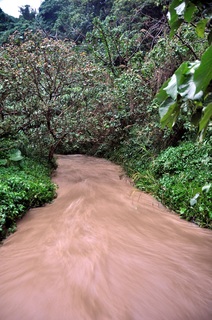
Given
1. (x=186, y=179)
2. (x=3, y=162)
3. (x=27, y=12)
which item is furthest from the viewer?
(x=27, y=12)

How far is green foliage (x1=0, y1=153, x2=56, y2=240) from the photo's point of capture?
3.56 metres

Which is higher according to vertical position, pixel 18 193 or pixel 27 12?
pixel 27 12

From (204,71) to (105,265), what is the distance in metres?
2.24

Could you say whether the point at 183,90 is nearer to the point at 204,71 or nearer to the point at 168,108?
the point at 168,108

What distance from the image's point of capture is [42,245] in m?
3.00

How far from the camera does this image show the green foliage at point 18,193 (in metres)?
3.56

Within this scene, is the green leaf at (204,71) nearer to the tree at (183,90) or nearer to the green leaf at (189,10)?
the tree at (183,90)

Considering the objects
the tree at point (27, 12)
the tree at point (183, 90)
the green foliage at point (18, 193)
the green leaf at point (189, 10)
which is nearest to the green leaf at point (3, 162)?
the green foliage at point (18, 193)

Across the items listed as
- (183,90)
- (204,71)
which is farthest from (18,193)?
(204,71)

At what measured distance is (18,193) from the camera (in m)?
4.02

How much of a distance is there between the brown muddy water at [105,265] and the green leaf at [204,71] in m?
1.77

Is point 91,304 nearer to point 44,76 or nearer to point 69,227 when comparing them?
point 69,227

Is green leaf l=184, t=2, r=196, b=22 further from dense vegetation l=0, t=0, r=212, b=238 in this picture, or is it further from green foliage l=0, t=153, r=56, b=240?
green foliage l=0, t=153, r=56, b=240

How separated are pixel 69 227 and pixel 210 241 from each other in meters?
1.80
